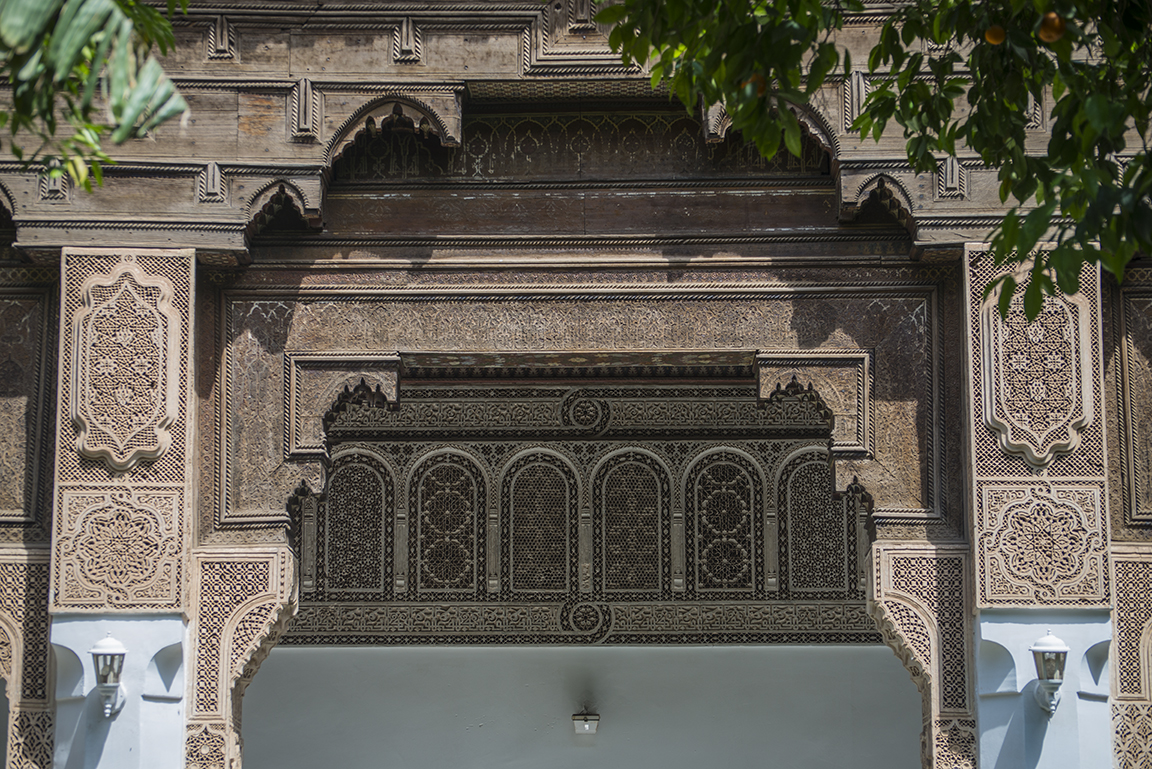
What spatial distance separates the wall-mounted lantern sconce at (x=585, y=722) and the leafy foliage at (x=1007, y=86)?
13.7 feet

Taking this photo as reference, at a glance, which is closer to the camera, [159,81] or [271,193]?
[159,81]

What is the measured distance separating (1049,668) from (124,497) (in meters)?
3.31

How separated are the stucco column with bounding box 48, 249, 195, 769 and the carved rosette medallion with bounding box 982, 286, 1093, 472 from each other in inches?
116

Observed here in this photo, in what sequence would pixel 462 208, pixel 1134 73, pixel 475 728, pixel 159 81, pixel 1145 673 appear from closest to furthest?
pixel 159 81
pixel 1134 73
pixel 1145 673
pixel 462 208
pixel 475 728

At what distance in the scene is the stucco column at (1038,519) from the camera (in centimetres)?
455

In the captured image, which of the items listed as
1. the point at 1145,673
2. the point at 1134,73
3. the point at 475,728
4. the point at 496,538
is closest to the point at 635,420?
the point at 496,538

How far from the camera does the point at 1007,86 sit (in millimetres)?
3189

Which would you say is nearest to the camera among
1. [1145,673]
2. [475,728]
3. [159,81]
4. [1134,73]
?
[159,81]

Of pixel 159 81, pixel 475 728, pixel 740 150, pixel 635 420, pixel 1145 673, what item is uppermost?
pixel 740 150

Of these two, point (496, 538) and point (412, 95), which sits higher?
point (412, 95)

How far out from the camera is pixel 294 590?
Result: 4.92 m

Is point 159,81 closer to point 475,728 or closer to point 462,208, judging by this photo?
point 462,208

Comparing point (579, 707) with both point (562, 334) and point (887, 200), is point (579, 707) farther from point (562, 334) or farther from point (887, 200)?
point (887, 200)

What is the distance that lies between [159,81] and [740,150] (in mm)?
2916
